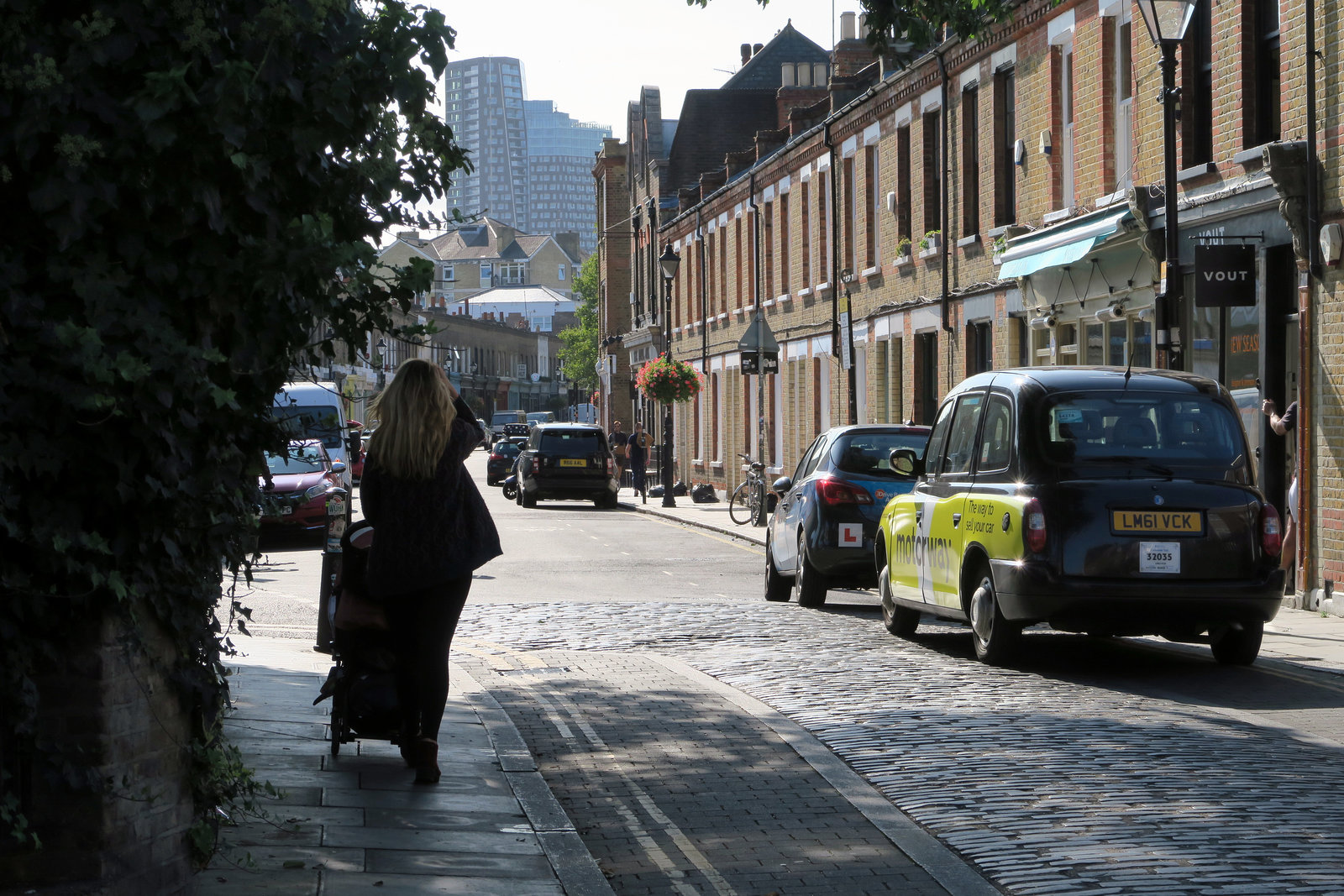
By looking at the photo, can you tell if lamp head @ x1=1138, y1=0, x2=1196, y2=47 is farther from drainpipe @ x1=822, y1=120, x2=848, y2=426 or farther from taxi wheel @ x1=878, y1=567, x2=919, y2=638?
drainpipe @ x1=822, y1=120, x2=848, y2=426

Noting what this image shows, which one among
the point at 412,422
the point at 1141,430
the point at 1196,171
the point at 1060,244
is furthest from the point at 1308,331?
the point at 412,422

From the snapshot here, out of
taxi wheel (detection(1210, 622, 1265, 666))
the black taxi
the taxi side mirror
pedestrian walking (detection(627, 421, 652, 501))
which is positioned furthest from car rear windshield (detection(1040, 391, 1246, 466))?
pedestrian walking (detection(627, 421, 652, 501))

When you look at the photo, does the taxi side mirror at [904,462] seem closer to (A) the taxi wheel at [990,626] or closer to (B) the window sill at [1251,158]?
(A) the taxi wheel at [990,626]

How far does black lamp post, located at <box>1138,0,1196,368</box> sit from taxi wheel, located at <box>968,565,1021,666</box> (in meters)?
3.74

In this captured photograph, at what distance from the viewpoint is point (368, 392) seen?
5.51 m

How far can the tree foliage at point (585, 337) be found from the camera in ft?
371

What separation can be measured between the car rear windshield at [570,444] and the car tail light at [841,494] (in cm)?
2412

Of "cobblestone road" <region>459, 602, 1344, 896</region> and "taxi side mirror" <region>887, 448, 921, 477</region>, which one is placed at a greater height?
"taxi side mirror" <region>887, 448, 921, 477</region>

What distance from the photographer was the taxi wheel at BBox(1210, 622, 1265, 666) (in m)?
11.2

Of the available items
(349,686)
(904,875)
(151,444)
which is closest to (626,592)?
(349,686)

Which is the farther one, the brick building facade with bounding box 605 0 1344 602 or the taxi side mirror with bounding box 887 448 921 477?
the brick building facade with bounding box 605 0 1344 602

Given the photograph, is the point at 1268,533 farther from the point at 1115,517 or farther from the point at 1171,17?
the point at 1171,17

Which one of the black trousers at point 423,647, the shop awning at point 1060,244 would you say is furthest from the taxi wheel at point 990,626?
the shop awning at point 1060,244

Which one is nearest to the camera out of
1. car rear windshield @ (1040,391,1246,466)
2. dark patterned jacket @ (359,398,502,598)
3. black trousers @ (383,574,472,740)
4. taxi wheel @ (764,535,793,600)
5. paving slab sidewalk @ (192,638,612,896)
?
paving slab sidewalk @ (192,638,612,896)
